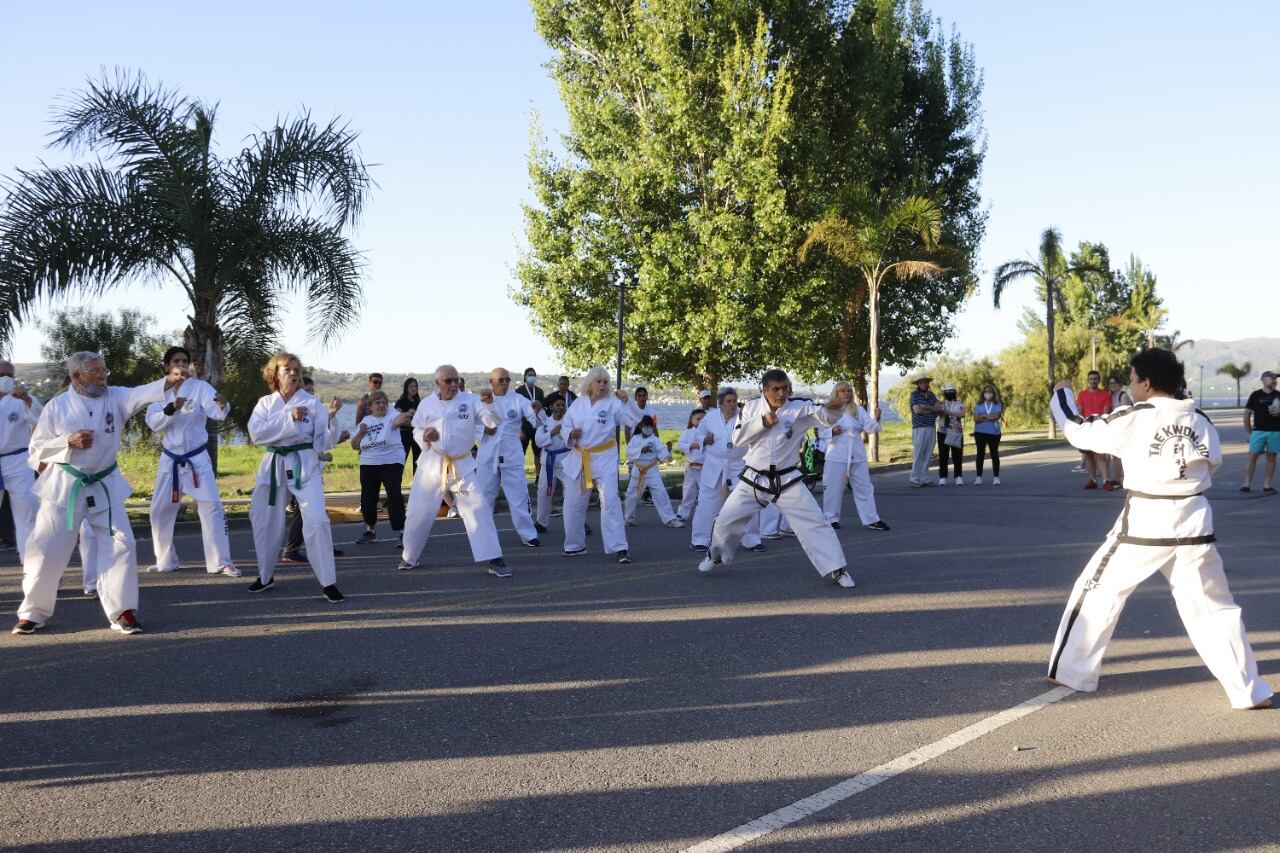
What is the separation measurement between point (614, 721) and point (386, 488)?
27.4ft

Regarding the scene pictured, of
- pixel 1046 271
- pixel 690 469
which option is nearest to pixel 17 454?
pixel 690 469

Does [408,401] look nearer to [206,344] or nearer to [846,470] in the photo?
[206,344]

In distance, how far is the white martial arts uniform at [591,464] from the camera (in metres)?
11.3

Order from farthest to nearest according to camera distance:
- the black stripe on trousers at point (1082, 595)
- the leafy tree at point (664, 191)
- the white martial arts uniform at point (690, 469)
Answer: the leafy tree at point (664, 191) < the white martial arts uniform at point (690, 469) < the black stripe on trousers at point (1082, 595)

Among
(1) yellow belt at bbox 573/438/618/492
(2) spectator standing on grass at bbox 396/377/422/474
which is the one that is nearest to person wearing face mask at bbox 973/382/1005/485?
(1) yellow belt at bbox 573/438/618/492

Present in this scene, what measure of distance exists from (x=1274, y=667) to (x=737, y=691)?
3.17 metres

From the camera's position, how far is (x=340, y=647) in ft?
23.4

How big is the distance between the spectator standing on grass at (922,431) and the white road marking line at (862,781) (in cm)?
1448

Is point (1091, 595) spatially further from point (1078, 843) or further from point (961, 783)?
point (1078, 843)

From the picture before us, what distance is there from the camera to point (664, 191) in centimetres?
2911

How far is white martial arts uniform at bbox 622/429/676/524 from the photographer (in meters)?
15.0

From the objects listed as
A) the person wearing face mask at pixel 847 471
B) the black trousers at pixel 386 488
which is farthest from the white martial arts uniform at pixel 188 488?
the person wearing face mask at pixel 847 471

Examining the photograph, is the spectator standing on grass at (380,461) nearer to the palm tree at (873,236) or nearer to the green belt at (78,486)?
the green belt at (78,486)

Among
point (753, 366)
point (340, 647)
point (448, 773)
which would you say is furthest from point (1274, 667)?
point (753, 366)
